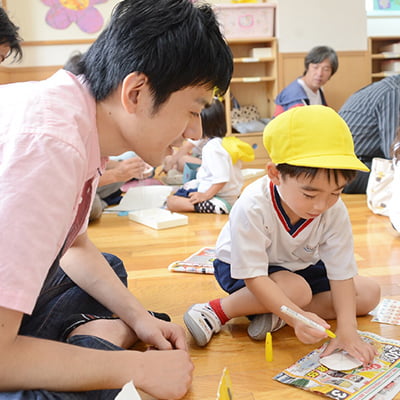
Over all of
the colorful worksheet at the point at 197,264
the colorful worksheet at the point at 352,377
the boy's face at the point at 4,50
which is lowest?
the colorful worksheet at the point at 197,264

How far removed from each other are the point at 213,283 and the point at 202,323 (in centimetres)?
35

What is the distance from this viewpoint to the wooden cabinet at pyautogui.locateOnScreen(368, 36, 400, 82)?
4.43 m

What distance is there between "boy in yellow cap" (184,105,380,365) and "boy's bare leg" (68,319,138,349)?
0.15m

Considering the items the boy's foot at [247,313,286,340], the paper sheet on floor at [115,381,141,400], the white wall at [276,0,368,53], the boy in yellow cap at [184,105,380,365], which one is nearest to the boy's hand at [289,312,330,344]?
the boy in yellow cap at [184,105,380,365]

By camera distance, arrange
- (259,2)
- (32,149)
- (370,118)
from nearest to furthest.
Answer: (32,149), (370,118), (259,2)

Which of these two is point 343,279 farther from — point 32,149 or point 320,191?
point 32,149

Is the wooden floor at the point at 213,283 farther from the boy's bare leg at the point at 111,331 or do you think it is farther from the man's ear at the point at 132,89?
the man's ear at the point at 132,89

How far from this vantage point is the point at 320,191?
3.29ft

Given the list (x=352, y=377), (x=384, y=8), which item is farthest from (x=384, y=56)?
(x=352, y=377)

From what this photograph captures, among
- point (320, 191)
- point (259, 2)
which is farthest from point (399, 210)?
point (259, 2)

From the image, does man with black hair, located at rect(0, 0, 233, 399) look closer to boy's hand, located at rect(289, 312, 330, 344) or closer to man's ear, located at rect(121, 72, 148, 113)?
man's ear, located at rect(121, 72, 148, 113)

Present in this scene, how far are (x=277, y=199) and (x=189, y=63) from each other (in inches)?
18.0

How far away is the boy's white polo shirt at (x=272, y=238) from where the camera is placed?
108cm

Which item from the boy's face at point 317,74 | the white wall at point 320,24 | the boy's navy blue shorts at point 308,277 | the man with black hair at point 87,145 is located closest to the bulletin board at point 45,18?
the white wall at point 320,24
